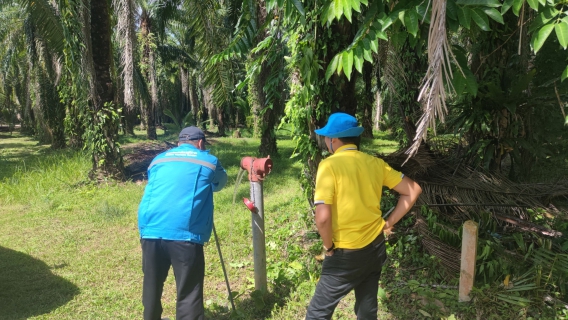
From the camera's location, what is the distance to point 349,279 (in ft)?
8.77

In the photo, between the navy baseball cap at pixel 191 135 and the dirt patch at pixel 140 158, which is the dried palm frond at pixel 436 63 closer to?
the navy baseball cap at pixel 191 135

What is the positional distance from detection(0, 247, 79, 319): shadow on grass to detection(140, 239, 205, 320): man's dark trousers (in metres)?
1.74

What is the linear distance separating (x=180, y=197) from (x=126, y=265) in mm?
2694

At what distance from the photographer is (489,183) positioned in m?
4.41

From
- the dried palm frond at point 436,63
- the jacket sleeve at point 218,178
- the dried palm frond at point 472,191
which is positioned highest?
the dried palm frond at point 436,63

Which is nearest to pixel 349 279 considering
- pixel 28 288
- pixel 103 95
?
pixel 28 288

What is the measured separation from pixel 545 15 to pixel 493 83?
2.60 meters

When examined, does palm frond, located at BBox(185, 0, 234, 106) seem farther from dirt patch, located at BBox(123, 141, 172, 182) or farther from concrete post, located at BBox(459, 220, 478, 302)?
concrete post, located at BBox(459, 220, 478, 302)

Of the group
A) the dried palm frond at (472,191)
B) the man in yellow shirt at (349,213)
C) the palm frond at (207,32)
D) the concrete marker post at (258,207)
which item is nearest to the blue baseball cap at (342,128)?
→ the man in yellow shirt at (349,213)

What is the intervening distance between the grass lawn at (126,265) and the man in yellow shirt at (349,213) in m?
1.06

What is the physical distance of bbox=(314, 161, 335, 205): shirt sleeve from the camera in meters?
2.52

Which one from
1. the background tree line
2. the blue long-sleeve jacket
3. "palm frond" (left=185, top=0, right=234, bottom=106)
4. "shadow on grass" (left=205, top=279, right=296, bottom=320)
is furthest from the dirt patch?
the blue long-sleeve jacket

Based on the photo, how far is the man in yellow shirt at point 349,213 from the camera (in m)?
2.56

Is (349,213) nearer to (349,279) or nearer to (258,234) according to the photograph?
(349,279)
